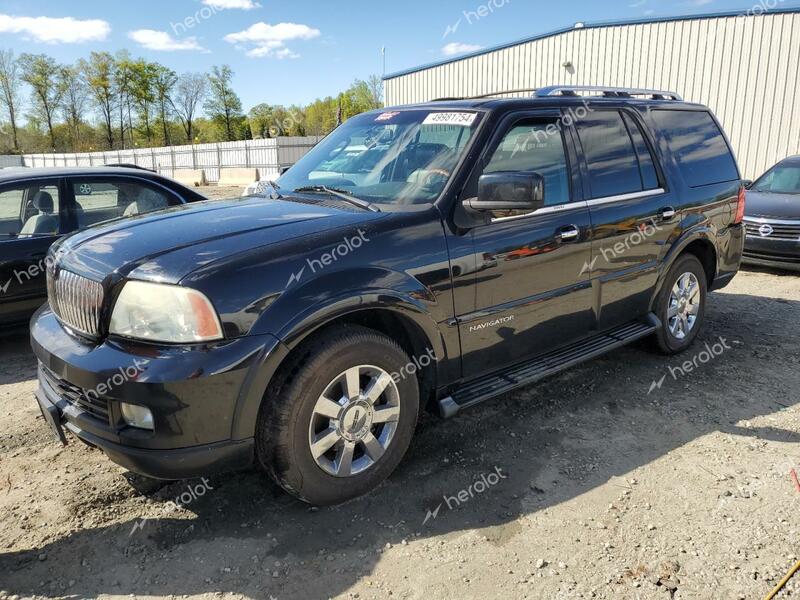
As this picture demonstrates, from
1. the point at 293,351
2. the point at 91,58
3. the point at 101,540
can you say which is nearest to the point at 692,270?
the point at 293,351

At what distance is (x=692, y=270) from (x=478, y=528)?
10.7 ft

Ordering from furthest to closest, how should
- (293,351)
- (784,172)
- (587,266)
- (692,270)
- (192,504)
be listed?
(784,172)
(692,270)
(587,266)
(192,504)
(293,351)

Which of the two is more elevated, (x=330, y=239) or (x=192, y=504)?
(x=330, y=239)

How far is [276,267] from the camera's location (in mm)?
2613

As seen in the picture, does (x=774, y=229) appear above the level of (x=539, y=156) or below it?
below

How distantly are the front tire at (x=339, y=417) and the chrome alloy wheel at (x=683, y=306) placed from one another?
280 cm

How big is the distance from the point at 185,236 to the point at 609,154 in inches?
114

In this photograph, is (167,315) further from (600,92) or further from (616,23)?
(616,23)

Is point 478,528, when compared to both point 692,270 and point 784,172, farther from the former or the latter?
point 784,172

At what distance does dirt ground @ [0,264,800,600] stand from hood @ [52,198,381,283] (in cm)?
121

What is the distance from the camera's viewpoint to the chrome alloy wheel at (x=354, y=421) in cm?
279

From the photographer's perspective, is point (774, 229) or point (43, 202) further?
point (774, 229)

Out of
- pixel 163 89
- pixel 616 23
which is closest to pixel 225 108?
pixel 163 89

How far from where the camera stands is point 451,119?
11.8ft
